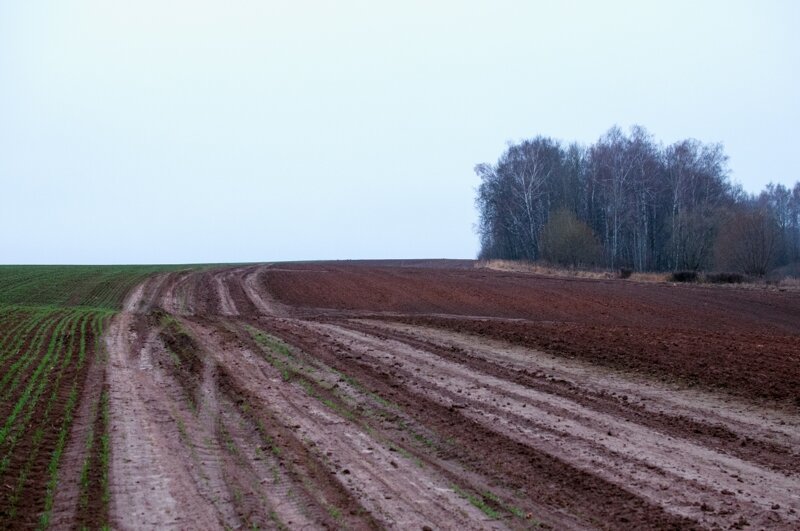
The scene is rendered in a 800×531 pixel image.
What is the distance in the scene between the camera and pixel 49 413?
9.45 meters

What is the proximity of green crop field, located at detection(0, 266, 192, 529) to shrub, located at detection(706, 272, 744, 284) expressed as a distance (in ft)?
117

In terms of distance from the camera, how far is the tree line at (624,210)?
4762 cm

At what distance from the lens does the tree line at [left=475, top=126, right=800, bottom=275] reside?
47.6m

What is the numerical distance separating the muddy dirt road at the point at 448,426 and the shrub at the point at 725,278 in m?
27.4

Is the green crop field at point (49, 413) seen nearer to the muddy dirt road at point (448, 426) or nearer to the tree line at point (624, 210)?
the muddy dirt road at point (448, 426)

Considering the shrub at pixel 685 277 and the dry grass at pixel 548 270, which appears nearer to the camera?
the shrub at pixel 685 277

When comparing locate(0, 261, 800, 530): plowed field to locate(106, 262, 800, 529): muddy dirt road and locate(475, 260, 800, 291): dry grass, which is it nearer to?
locate(106, 262, 800, 529): muddy dirt road

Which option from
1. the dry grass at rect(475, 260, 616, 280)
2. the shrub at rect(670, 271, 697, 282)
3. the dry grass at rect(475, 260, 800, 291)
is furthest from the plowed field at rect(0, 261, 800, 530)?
the dry grass at rect(475, 260, 616, 280)

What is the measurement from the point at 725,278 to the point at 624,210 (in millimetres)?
20920

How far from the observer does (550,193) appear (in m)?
68.6

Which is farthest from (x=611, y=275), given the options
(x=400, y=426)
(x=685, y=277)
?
(x=400, y=426)

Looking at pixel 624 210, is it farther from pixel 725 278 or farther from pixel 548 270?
pixel 725 278

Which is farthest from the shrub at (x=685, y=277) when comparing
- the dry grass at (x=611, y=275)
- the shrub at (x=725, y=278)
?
the shrub at (x=725, y=278)

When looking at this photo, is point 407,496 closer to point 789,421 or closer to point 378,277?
point 789,421
